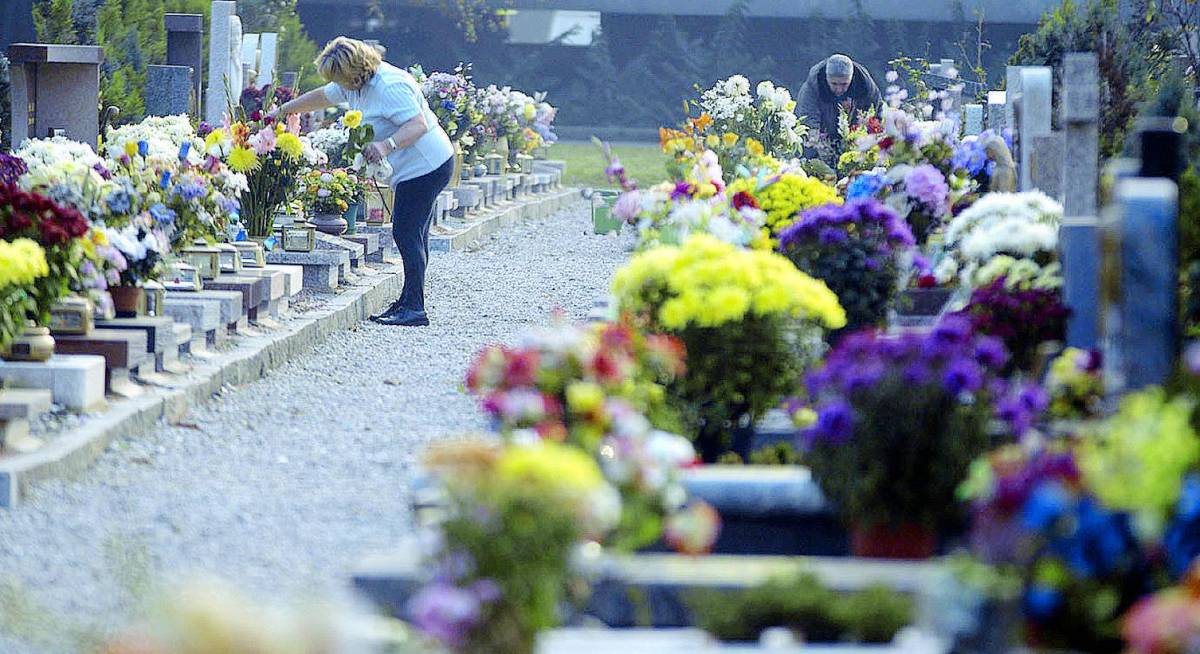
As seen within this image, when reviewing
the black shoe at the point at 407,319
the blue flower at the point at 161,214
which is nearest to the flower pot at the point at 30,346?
the blue flower at the point at 161,214

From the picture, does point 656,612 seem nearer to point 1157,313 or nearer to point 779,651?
point 779,651

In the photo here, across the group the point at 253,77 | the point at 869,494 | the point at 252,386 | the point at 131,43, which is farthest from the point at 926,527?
the point at 131,43

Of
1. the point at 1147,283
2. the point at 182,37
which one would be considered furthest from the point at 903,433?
the point at 182,37

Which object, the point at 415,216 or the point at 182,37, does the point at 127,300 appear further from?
the point at 182,37

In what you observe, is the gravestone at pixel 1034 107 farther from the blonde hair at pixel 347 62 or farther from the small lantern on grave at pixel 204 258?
the small lantern on grave at pixel 204 258

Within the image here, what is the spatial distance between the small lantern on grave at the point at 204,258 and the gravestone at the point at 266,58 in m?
6.67

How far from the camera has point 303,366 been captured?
29.5 feet

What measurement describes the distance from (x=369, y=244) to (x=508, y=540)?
9440mm

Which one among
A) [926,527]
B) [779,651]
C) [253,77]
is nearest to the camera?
[779,651]

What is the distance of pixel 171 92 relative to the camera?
11.9 metres

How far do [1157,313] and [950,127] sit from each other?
6.39 metres

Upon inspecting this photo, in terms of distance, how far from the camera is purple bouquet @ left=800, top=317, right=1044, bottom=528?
4281 mm

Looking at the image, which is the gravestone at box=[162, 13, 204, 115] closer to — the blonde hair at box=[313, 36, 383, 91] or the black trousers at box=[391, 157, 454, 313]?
the blonde hair at box=[313, 36, 383, 91]

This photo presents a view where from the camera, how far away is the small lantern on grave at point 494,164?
20.0 metres
